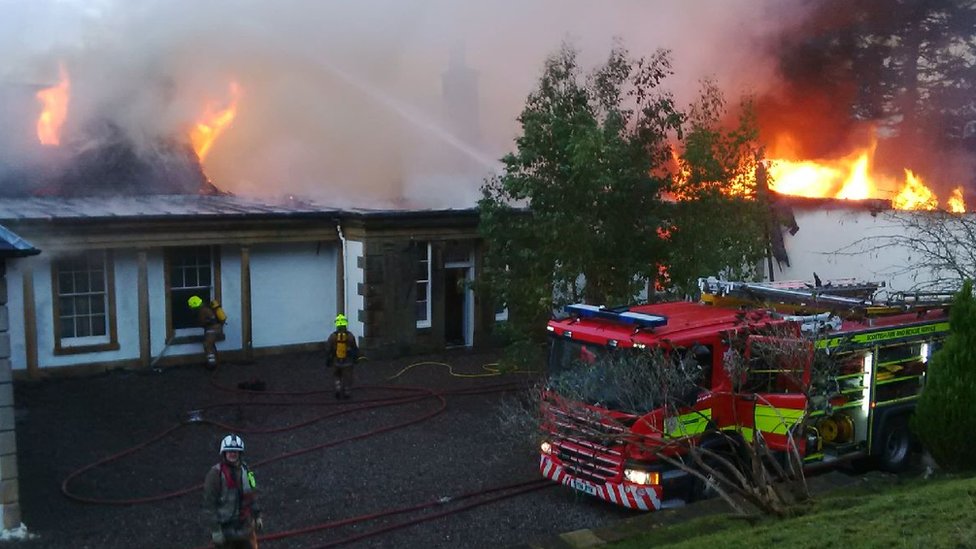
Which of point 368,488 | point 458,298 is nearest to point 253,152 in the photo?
point 458,298

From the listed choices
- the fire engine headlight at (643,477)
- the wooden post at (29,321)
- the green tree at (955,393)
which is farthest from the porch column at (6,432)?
the green tree at (955,393)

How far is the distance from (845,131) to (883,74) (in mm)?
2007

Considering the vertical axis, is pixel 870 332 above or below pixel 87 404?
above

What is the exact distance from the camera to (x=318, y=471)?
37.2 ft

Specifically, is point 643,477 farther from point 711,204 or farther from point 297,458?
point 711,204

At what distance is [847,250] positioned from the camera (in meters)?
19.0

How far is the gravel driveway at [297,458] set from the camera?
30.9 ft

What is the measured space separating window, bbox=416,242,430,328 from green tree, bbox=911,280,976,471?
10886mm

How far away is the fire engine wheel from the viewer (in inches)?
435

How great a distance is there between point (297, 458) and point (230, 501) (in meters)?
4.43

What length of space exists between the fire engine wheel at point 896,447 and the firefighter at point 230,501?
7.49 metres

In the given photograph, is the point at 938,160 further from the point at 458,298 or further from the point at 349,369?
the point at 349,369

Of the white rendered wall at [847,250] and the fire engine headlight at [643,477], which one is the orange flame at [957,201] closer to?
the white rendered wall at [847,250]

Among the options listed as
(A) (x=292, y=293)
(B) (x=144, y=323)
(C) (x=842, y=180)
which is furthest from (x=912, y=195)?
(B) (x=144, y=323)
